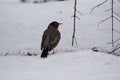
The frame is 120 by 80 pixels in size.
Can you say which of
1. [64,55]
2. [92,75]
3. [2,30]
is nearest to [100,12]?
[2,30]

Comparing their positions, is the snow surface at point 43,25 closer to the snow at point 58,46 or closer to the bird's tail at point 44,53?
the snow at point 58,46

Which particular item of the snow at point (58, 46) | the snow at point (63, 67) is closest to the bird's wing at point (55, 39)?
the snow at point (58, 46)

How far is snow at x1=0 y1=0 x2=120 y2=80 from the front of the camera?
6.71m

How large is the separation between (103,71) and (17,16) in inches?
205

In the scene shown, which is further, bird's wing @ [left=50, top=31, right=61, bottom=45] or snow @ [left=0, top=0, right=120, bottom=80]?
bird's wing @ [left=50, top=31, right=61, bottom=45]

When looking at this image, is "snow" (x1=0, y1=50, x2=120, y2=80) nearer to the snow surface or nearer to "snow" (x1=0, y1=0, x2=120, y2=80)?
"snow" (x1=0, y1=0, x2=120, y2=80)

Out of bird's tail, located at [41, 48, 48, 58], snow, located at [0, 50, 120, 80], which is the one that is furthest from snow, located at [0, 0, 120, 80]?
bird's tail, located at [41, 48, 48, 58]

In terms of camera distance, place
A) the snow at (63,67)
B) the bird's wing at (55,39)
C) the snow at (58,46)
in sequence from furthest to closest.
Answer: the bird's wing at (55,39) → the snow at (58,46) → the snow at (63,67)

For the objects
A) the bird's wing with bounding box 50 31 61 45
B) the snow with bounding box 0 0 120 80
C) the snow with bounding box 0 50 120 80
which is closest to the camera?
the snow with bounding box 0 50 120 80

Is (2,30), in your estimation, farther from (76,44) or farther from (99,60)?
(99,60)

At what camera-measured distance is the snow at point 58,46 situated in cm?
671

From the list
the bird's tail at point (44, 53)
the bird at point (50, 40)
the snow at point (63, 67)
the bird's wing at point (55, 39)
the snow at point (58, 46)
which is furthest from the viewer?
the bird's wing at point (55, 39)

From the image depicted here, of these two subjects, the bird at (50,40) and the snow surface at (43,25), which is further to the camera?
the snow surface at (43,25)

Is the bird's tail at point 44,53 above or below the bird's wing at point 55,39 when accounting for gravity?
below
